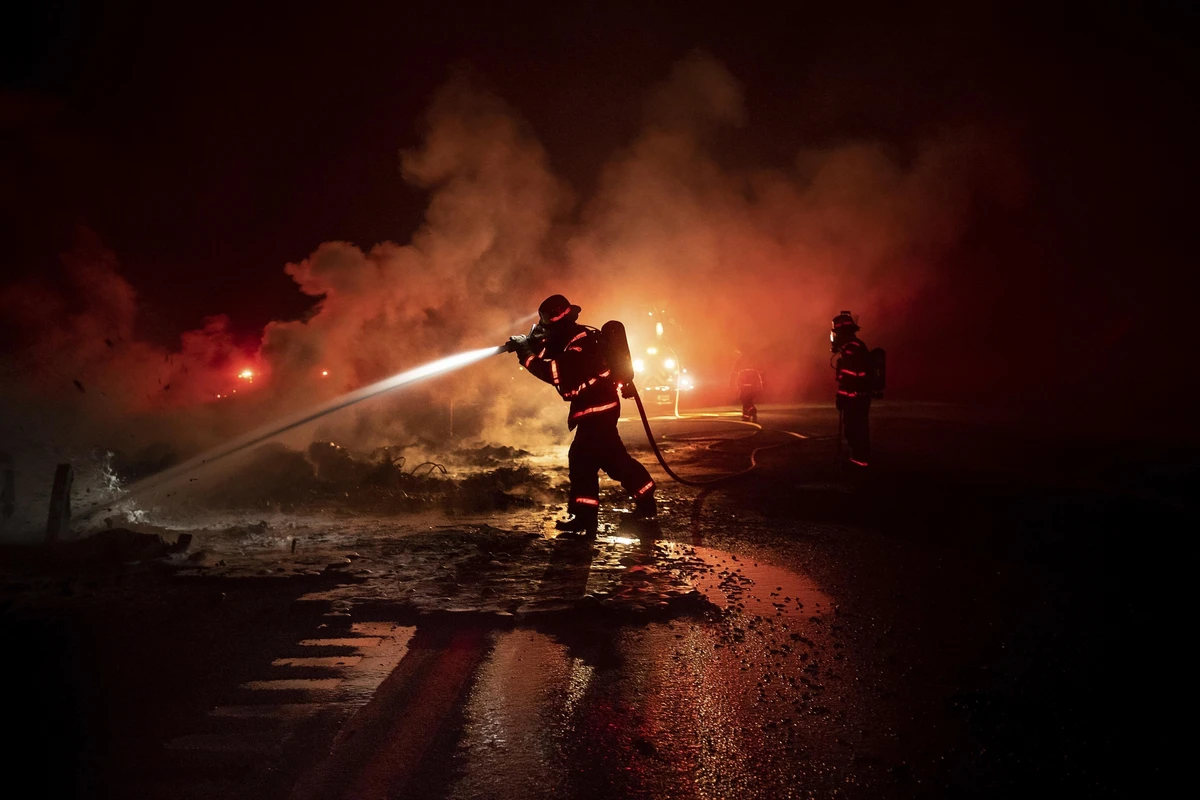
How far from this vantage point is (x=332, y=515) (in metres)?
7.25

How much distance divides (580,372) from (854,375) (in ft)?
14.8

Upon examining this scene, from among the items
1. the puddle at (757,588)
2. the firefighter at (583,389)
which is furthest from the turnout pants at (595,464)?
the puddle at (757,588)

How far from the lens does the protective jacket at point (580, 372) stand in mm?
6281

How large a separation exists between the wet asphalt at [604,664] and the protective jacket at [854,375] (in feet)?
10.3

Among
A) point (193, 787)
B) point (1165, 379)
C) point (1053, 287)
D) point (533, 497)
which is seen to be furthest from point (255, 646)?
point (1053, 287)

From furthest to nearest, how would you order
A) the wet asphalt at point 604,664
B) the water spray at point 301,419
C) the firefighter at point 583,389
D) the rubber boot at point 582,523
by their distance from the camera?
1. the water spray at point 301,419
2. the firefighter at point 583,389
3. the rubber boot at point 582,523
4. the wet asphalt at point 604,664

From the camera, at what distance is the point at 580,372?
20.6 ft

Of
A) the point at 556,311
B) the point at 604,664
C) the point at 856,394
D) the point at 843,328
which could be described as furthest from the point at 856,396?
the point at 604,664

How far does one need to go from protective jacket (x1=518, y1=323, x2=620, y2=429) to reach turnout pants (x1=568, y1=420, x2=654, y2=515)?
0.11 m

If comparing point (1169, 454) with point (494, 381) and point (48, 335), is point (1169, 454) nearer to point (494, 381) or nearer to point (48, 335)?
point (494, 381)

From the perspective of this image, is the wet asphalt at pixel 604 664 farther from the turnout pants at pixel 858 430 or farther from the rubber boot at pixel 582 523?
the turnout pants at pixel 858 430

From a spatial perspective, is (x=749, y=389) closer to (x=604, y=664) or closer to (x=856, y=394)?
(x=856, y=394)

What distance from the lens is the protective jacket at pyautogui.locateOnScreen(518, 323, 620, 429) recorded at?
6.28 m

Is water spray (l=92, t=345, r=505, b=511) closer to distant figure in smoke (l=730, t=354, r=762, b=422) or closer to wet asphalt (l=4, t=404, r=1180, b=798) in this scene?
wet asphalt (l=4, t=404, r=1180, b=798)
